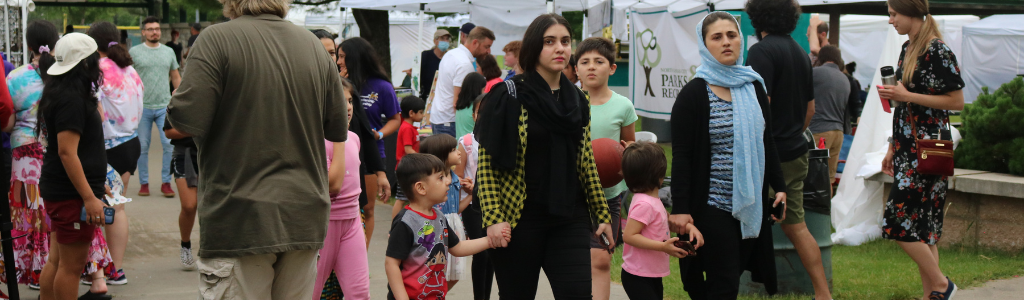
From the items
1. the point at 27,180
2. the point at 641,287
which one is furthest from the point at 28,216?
the point at 641,287

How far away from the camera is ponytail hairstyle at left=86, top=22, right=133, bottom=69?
6.59m

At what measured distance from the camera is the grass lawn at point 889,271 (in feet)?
18.6

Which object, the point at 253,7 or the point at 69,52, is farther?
the point at 69,52

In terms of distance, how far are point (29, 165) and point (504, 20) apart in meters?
7.77

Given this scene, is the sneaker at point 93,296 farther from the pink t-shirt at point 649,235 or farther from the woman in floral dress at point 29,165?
the pink t-shirt at point 649,235

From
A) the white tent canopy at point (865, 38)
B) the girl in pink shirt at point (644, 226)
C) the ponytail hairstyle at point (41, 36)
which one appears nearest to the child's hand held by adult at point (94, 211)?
the ponytail hairstyle at point (41, 36)

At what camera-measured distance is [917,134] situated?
16.3 ft

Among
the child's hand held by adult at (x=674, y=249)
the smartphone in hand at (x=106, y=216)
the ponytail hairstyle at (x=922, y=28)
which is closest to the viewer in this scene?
the child's hand held by adult at (x=674, y=249)

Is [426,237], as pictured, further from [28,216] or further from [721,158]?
[28,216]

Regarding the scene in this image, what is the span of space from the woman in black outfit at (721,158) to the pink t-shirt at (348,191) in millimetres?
1505

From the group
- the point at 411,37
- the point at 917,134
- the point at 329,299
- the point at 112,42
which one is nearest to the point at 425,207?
the point at 329,299

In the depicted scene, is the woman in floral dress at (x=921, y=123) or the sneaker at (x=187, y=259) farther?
the sneaker at (x=187, y=259)

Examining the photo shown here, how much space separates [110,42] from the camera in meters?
6.71

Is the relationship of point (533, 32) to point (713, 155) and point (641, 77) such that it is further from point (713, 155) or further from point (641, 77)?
point (641, 77)
